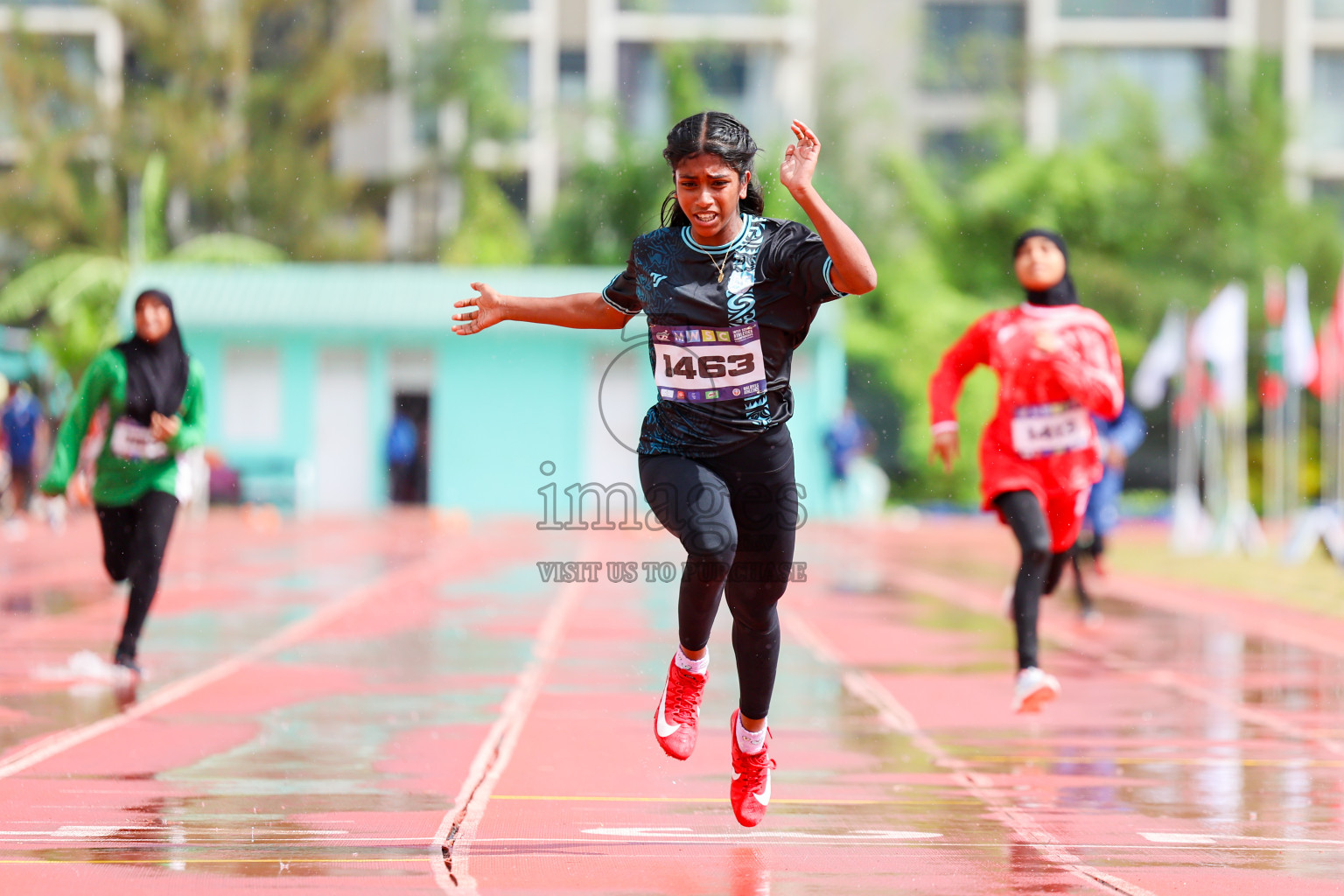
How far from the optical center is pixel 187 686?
8.20 meters

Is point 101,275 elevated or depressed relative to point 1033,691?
elevated

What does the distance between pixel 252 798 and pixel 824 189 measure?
3494 centimetres

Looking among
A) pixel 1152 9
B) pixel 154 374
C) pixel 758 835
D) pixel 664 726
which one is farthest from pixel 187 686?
pixel 1152 9

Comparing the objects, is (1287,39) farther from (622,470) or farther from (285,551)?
(285,551)

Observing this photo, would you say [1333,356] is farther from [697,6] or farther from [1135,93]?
[697,6]

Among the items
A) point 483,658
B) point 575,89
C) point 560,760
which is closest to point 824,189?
point 575,89

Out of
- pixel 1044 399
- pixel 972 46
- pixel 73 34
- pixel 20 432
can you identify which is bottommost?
pixel 20 432

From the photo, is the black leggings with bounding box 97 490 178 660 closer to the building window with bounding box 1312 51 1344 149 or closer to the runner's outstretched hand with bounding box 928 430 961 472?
the runner's outstretched hand with bounding box 928 430 961 472

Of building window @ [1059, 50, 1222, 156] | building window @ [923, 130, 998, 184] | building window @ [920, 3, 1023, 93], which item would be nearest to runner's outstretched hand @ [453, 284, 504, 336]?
building window @ [1059, 50, 1222, 156]

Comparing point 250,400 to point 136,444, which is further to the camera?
point 250,400

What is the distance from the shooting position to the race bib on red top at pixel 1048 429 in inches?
287

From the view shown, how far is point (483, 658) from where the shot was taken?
379 inches

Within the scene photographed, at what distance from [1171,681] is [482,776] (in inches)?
171

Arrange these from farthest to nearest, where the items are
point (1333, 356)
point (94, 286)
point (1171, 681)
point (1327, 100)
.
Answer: point (1327, 100), point (94, 286), point (1333, 356), point (1171, 681)
